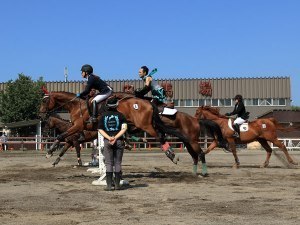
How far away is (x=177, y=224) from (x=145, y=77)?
739 centimetres

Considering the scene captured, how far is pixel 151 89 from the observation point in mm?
13516

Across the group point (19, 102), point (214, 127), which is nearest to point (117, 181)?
point (214, 127)

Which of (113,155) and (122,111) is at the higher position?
(122,111)

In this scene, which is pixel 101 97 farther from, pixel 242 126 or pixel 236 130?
pixel 242 126

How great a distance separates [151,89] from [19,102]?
136ft

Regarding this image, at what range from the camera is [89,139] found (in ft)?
59.6

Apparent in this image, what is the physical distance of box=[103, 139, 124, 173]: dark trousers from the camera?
1047 cm

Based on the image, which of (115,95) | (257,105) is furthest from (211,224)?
(257,105)

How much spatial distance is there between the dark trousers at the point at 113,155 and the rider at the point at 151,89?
3.19 m

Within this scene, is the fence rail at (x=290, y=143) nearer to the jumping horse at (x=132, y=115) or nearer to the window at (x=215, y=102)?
the window at (x=215, y=102)

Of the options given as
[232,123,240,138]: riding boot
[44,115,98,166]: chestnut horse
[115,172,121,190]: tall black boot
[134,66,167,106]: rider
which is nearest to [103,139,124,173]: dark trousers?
[115,172,121,190]: tall black boot

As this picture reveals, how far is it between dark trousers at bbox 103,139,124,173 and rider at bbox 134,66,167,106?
10.5 ft

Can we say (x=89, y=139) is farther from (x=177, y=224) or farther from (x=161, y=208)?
(x=177, y=224)

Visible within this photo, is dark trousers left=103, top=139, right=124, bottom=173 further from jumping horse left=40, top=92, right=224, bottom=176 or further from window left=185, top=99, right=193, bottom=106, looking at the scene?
window left=185, top=99, right=193, bottom=106
